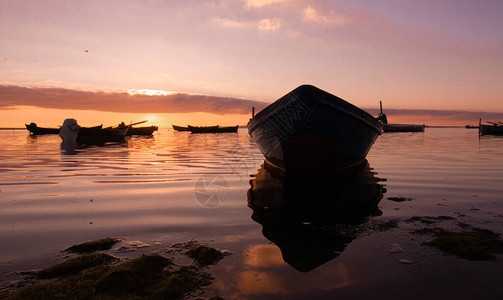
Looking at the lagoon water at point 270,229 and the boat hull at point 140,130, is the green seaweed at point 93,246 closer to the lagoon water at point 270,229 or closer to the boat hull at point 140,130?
the lagoon water at point 270,229

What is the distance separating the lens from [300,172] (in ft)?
35.2

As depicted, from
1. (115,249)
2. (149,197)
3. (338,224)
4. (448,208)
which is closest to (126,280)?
(115,249)

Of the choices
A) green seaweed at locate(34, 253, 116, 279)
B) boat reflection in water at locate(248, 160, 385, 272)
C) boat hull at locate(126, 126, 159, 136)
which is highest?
boat hull at locate(126, 126, 159, 136)

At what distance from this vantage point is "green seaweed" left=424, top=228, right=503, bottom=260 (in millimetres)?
3357

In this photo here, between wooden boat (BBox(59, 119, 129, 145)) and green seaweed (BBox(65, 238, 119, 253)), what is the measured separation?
3219 centimetres

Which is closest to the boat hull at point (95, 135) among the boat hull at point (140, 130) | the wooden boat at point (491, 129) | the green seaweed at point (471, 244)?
the boat hull at point (140, 130)

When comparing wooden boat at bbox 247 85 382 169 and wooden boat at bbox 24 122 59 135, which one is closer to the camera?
wooden boat at bbox 247 85 382 169

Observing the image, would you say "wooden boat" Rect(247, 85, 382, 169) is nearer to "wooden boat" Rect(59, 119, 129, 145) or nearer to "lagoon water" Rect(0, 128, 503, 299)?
"lagoon water" Rect(0, 128, 503, 299)

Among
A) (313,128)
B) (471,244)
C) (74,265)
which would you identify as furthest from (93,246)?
(313,128)

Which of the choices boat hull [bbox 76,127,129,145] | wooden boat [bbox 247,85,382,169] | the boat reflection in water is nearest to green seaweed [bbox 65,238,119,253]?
the boat reflection in water

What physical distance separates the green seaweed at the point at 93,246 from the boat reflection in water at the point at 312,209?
200 centimetres

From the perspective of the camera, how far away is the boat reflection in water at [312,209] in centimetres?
369

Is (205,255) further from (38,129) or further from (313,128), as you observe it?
(38,129)

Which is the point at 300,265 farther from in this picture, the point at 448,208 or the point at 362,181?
the point at 362,181
